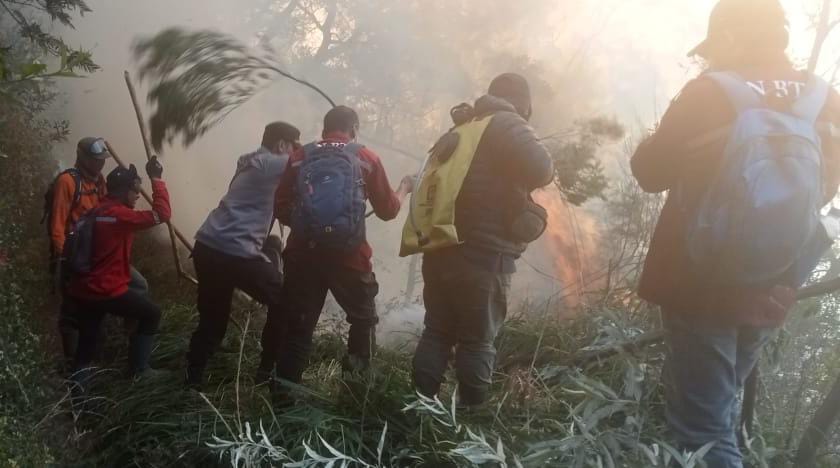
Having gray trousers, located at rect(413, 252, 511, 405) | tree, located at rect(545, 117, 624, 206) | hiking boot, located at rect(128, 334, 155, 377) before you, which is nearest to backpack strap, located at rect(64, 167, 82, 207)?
hiking boot, located at rect(128, 334, 155, 377)

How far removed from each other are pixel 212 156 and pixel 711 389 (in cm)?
624

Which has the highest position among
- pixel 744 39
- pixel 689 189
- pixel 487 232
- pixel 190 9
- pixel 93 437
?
pixel 190 9

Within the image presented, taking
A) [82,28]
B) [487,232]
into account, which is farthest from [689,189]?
[82,28]

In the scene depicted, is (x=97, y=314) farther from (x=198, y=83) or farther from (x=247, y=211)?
(x=198, y=83)

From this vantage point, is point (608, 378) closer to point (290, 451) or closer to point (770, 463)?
point (770, 463)

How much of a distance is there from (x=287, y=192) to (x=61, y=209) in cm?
173

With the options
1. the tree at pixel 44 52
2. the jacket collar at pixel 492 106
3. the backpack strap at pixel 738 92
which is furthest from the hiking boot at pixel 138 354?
the backpack strap at pixel 738 92

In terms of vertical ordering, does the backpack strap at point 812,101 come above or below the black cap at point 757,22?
below

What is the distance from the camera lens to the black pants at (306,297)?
3.36m

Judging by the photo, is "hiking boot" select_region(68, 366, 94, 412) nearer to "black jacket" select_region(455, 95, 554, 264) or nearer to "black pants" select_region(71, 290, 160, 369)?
"black pants" select_region(71, 290, 160, 369)

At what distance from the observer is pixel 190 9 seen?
7371 millimetres

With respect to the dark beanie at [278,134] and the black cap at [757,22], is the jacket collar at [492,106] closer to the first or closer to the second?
the black cap at [757,22]

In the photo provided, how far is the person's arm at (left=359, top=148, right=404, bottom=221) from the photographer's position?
11.2ft

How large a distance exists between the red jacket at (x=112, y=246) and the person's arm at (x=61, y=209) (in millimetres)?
573
